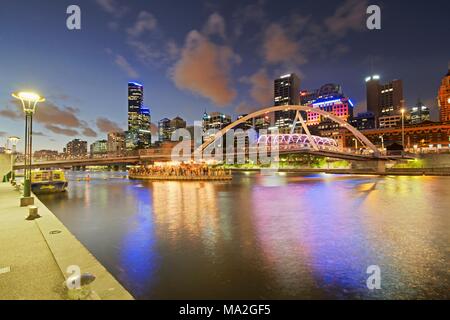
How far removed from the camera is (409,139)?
118938 mm

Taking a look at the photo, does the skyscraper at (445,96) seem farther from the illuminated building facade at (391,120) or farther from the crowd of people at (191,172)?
the crowd of people at (191,172)

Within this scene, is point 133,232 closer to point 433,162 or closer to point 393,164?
point 433,162

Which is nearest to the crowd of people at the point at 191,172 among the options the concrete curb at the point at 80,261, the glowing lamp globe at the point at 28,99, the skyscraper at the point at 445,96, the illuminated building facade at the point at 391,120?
the glowing lamp globe at the point at 28,99

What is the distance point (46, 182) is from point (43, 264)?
25603 millimetres

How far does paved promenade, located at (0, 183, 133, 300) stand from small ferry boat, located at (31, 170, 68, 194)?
20.1 metres

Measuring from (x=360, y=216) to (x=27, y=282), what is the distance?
45.7ft

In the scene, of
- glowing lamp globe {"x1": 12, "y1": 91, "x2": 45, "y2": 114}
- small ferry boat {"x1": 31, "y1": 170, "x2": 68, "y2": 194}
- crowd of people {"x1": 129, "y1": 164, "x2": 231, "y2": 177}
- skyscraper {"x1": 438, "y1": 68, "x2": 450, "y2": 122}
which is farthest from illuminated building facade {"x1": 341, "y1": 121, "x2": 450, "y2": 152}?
glowing lamp globe {"x1": 12, "y1": 91, "x2": 45, "y2": 114}

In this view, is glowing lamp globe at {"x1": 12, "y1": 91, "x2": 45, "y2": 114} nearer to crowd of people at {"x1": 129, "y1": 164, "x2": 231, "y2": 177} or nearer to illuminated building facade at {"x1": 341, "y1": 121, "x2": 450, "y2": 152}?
crowd of people at {"x1": 129, "y1": 164, "x2": 231, "y2": 177}

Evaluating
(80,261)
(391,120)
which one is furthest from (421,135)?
(80,261)

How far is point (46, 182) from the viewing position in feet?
89.0

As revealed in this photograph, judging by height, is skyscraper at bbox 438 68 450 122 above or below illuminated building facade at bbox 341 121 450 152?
above

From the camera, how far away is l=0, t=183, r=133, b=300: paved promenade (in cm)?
463
